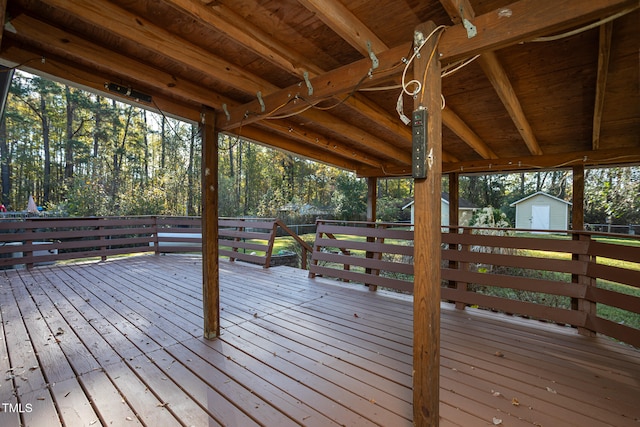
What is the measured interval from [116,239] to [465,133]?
6.78 meters

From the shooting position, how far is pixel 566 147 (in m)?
4.09

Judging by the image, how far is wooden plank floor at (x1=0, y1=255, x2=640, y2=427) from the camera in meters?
1.72

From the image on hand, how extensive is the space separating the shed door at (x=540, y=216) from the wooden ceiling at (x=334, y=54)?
16018mm

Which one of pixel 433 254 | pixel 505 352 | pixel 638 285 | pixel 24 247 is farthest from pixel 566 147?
pixel 24 247

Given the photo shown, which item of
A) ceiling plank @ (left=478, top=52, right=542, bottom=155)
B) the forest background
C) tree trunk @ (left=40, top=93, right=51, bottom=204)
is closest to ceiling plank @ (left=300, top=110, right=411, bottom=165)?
ceiling plank @ (left=478, top=52, right=542, bottom=155)

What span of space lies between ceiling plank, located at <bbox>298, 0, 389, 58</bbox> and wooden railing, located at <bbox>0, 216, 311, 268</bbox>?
393 cm

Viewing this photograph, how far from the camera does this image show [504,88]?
2406mm

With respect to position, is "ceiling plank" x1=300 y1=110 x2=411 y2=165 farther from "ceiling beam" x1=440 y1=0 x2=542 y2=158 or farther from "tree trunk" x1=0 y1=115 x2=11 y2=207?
"tree trunk" x1=0 y1=115 x2=11 y2=207

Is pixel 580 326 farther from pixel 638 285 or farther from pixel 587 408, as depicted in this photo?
pixel 587 408

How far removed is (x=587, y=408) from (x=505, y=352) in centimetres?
69

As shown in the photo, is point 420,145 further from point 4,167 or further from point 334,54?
point 4,167

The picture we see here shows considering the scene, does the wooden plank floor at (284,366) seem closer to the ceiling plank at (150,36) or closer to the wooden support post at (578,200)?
the wooden support post at (578,200)

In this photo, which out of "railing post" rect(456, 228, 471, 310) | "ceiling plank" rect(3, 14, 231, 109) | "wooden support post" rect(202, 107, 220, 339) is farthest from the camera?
"railing post" rect(456, 228, 471, 310)

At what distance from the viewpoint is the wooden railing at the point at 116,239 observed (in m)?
5.14
